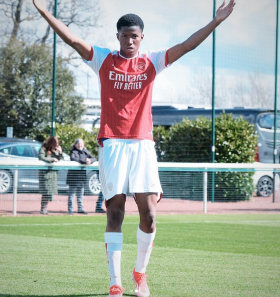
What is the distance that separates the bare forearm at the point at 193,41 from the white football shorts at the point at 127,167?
2.65ft

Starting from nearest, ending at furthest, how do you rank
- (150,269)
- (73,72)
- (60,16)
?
(150,269) < (60,16) < (73,72)

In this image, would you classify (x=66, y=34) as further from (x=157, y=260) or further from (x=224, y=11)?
(x=157, y=260)

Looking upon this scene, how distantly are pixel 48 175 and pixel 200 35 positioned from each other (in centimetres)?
968

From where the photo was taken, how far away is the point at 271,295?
488cm

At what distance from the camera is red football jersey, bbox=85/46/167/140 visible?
4.89 metres

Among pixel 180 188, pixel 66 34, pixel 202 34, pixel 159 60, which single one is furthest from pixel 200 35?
pixel 180 188

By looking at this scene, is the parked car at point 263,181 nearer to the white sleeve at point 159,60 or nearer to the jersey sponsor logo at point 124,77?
the white sleeve at point 159,60

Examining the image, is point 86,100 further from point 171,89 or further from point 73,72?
point 171,89

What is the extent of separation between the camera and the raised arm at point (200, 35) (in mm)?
4820

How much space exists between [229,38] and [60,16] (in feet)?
21.9

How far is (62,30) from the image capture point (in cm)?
475

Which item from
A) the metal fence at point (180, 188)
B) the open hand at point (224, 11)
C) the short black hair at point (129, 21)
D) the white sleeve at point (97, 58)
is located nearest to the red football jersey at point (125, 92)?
the white sleeve at point (97, 58)

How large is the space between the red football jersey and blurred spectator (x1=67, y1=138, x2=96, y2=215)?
928cm

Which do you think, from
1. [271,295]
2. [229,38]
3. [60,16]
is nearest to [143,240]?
[271,295]
